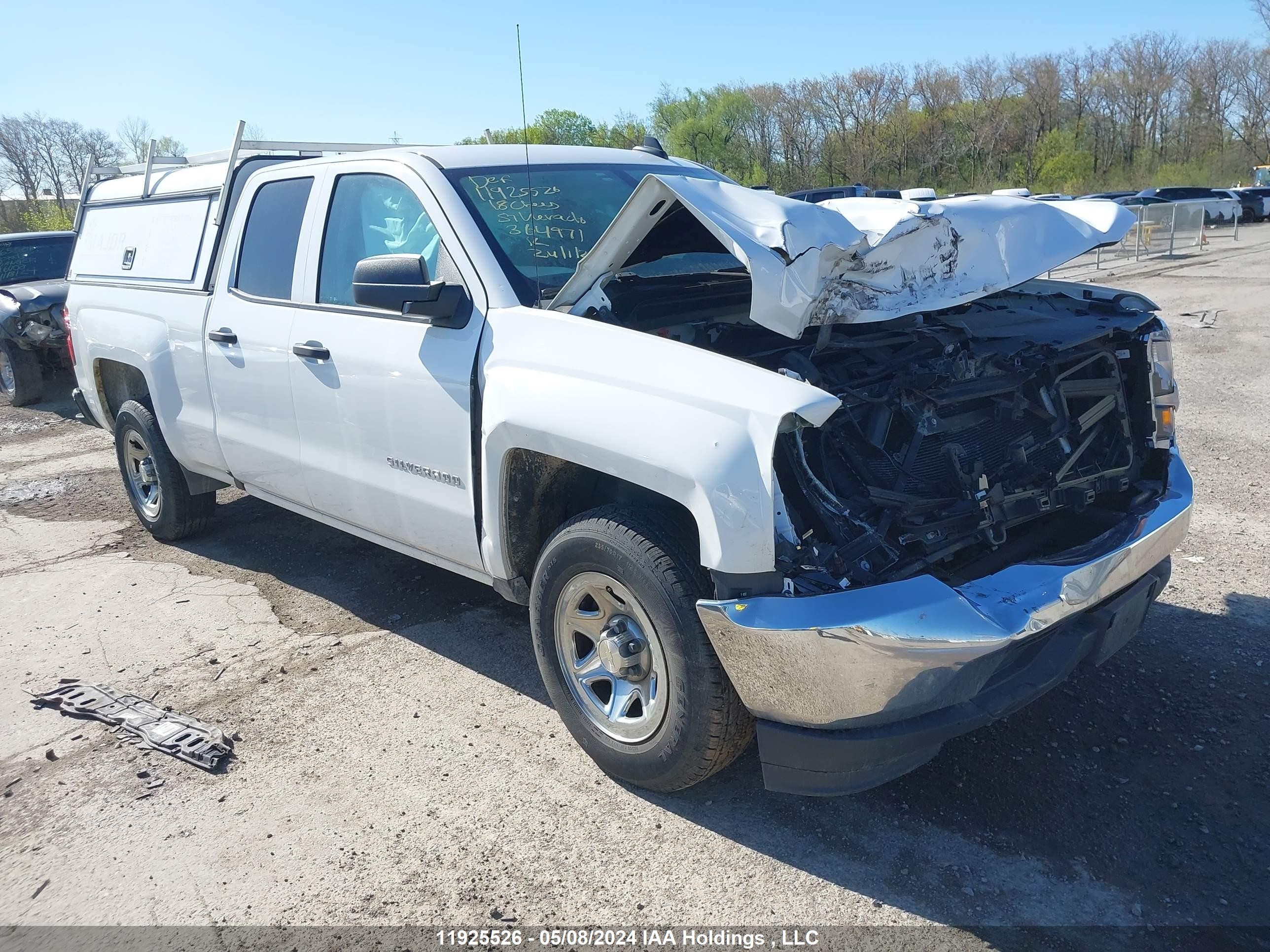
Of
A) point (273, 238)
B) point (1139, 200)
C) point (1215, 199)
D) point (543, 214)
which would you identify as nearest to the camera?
point (543, 214)

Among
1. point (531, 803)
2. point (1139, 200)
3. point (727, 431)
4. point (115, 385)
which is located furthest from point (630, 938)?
point (1139, 200)

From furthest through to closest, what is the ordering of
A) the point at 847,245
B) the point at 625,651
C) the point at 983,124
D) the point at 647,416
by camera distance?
the point at 983,124, the point at 625,651, the point at 847,245, the point at 647,416

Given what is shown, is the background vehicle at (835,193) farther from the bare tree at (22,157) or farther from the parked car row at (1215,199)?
the bare tree at (22,157)

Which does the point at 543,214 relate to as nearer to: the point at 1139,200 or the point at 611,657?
the point at 611,657

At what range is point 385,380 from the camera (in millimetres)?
3799

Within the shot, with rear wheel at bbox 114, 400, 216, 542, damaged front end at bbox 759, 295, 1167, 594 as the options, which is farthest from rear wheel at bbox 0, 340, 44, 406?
damaged front end at bbox 759, 295, 1167, 594

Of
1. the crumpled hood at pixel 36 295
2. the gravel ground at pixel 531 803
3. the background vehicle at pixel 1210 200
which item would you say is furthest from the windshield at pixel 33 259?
the background vehicle at pixel 1210 200

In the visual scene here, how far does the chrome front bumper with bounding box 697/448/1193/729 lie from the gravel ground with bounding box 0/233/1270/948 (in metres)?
0.57

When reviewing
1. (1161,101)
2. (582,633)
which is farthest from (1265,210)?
(582,633)

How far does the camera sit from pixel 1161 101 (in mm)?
63250

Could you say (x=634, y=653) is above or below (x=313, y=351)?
below

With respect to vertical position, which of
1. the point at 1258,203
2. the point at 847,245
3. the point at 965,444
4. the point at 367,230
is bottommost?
the point at 965,444

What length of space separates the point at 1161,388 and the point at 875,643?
1.98 m

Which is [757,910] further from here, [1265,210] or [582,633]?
[1265,210]
